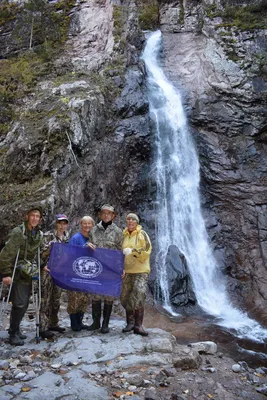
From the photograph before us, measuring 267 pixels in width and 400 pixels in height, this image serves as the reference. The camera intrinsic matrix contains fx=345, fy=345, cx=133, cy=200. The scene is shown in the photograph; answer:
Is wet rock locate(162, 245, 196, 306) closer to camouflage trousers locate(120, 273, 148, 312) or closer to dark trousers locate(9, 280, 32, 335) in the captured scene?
camouflage trousers locate(120, 273, 148, 312)

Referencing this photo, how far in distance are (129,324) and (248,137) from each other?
12745 mm

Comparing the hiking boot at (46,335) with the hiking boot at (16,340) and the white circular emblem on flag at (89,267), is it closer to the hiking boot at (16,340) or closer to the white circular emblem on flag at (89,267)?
the hiking boot at (16,340)

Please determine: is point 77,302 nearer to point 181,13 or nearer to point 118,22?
point 118,22

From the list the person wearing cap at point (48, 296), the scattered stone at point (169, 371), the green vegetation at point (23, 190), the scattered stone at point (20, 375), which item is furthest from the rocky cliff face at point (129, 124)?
the scattered stone at point (169, 371)

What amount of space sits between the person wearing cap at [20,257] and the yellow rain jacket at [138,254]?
5.08 ft

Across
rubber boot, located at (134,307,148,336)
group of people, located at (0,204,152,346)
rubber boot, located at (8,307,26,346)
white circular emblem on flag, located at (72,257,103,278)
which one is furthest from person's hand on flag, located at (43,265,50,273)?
rubber boot, located at (134,307,148,336)

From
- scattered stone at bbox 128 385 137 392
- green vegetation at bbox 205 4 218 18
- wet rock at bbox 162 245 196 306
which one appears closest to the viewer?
scattered stone at bbox 128 385 137 392

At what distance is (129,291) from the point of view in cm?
610

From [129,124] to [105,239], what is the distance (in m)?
10.1

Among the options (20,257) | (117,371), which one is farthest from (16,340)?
(117,371)

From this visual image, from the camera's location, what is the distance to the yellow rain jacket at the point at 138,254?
5.93 meters

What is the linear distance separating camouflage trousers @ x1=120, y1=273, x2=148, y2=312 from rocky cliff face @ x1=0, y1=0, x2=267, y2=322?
4.77 m

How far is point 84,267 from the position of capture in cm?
607

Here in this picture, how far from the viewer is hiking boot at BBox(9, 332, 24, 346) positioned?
5.44 m
